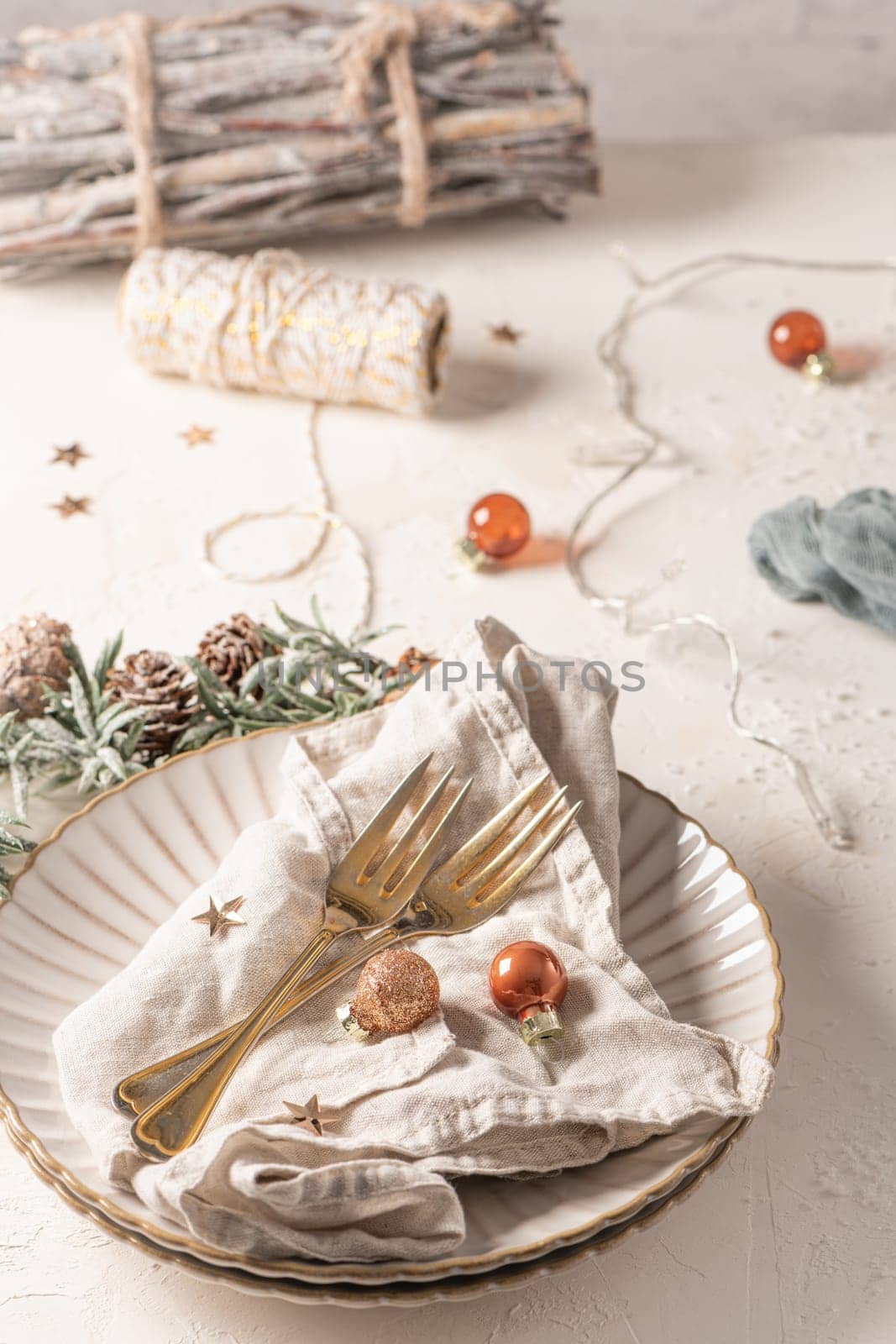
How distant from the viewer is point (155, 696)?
0.84m

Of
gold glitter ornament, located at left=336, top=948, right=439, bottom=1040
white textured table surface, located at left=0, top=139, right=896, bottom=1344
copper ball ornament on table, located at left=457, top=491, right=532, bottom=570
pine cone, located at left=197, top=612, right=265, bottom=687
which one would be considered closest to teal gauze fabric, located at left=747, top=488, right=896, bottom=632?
white textured table surface, located at left=0, top=139, right=896, bottom=1344

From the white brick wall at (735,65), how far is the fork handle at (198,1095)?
2.41 meters

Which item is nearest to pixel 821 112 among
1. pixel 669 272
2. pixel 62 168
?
pixel 669 272

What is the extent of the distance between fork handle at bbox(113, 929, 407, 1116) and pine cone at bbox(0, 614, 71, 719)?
318mm

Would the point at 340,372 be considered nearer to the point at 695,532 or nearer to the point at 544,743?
the point at 695,532

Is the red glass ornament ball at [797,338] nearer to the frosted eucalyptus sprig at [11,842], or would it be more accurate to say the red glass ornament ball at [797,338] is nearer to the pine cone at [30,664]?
the pine cone at [30,664]

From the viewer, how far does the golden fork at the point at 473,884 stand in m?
0.66

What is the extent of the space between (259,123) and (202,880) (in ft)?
3.13

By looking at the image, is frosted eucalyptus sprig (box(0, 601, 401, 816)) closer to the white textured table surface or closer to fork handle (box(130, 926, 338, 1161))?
the white textured table surface

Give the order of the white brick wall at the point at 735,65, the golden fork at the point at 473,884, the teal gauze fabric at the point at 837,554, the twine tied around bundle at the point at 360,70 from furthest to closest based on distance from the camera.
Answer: the white brick wall at the point at 735,65, the twine tied around bundle at the point at 360,70, the teal gauze fabric at the point at 837,554, the golden fork at the point at 473,884

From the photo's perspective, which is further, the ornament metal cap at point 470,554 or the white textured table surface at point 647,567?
the ornament metal cap at point 470,554

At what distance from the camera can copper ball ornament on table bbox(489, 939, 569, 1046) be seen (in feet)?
2.00

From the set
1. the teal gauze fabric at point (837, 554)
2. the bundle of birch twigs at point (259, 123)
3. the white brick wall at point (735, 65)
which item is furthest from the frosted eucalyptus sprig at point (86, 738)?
the white brick wall at point (735, 65)

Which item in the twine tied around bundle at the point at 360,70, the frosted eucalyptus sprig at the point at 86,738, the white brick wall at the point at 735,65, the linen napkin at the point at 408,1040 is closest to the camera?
the linen napkin at the point at 408,1040
